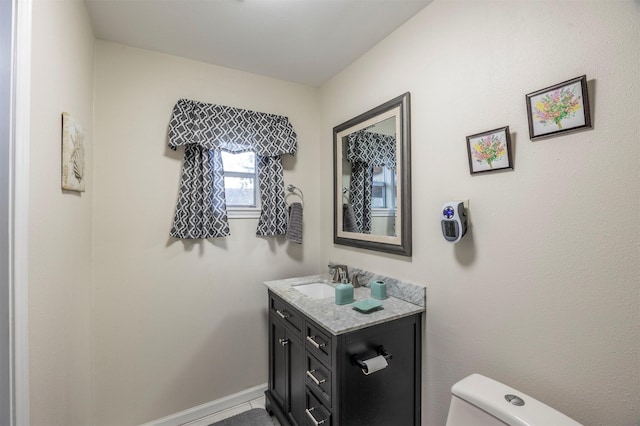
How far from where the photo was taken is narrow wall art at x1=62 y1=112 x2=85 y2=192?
1148mm

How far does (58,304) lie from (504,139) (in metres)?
1.91

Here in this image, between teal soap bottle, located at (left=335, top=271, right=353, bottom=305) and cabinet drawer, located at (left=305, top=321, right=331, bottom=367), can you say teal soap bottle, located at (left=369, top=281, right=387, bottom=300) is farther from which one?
cabinet drawer, located at (left=305, top=321, right=331, bottom=367)

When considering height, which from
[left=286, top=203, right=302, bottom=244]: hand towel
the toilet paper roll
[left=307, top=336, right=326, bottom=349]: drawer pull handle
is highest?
[left=286, top=203, right=302, bottom=244]: hand towel

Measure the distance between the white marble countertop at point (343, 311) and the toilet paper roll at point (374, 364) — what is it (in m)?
0.15

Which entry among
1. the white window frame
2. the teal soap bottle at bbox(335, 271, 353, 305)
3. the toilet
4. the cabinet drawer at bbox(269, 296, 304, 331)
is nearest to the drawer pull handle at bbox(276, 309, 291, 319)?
the cabinet drawer at bbox(269, 296, 304, 331)

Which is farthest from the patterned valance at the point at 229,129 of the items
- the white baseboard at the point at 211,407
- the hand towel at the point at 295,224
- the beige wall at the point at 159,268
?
the white baseboard at the point at 211,407

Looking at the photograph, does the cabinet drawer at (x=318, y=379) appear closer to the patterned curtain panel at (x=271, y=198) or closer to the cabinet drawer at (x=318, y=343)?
the cabinet drawer at (x=318, y=343)

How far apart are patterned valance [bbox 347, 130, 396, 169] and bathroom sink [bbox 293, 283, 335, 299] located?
3.09 ft

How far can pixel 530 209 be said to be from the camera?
106cm

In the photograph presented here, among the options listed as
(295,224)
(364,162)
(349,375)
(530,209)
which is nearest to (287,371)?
(349,375)

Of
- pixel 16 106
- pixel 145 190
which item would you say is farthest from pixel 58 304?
pixel 145 190

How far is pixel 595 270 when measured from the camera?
90 centimetres

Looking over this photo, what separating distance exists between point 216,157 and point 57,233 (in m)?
1.07

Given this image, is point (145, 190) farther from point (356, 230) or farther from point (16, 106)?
point (356, 230)
